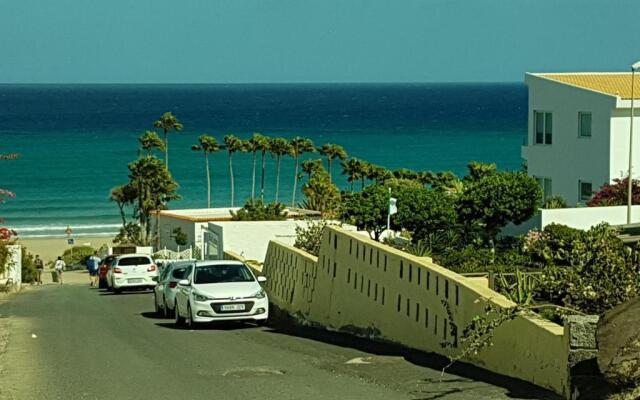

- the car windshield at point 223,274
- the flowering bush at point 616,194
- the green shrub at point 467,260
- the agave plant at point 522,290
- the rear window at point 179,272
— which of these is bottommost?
the rear window at point 179,272

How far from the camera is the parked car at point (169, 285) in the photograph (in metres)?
28.4

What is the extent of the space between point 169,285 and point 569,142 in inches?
796

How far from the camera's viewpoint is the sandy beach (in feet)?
300

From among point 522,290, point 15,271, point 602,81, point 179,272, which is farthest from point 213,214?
point 522,290

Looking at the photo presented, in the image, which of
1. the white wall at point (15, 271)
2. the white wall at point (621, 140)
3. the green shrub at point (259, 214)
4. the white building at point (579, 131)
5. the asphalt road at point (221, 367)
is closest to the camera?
the asphalt road at point (221, 367)

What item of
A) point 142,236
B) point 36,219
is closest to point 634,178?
point 142,236

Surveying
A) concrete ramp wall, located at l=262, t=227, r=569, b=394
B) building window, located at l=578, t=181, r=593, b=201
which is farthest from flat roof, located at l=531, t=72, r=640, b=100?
concrete ramp wall, located at l=262, t=227, r=569, b=394

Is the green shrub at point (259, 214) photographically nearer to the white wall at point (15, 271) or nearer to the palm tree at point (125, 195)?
the white wall at point (15, 271)

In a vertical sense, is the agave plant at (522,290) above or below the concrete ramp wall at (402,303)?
above

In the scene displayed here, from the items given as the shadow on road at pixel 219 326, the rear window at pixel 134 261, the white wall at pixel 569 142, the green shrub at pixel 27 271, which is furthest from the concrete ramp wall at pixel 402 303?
the green shrub at pixel 27 271

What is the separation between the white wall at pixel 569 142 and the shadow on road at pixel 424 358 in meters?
19.4

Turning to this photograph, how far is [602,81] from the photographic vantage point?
46.6 metres

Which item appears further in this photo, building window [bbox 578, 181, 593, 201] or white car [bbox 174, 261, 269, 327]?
building window [bbox 578, 181, 593, 201]

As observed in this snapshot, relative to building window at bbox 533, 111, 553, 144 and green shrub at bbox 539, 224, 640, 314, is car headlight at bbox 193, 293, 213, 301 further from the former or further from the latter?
building window at bbox 533, 111, 553, 144
